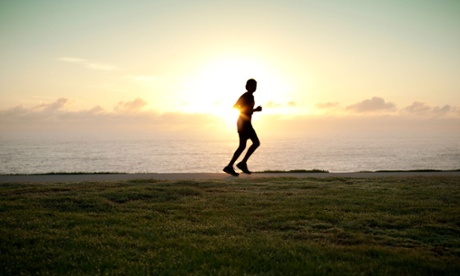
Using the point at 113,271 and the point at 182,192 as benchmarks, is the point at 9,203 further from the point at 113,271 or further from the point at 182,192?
the point at 113,271

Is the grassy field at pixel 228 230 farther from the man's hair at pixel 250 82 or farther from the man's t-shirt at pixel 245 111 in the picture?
the man's hair at pixel 250 82

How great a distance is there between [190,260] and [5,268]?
2103 mm

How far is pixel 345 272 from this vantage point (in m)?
4.27

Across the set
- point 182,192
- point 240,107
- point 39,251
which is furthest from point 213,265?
point 240,107

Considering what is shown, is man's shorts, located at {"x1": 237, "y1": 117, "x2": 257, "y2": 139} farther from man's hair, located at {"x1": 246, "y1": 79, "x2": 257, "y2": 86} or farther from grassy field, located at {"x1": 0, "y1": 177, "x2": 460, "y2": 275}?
grassy field, located at {"x1": 0, "y1": 177, "x2": 460, "y2": 275}

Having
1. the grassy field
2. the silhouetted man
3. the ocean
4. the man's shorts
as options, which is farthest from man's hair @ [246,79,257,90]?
the ocean

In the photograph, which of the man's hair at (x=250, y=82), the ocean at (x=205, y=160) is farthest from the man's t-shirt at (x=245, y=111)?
the ocean at (x=205, y=160)

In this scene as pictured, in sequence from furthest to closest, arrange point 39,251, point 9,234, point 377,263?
point 9,234, point 39,251, point 377,263

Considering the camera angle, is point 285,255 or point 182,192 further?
point 182,192

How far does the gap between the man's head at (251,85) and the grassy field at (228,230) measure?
3833 mm

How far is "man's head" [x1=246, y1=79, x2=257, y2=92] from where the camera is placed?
1286 centimetres

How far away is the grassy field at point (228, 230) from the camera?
452 centimetres

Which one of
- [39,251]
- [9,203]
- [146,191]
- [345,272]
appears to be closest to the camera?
[345,272]

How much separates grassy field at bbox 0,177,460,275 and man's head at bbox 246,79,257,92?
3833 mm
